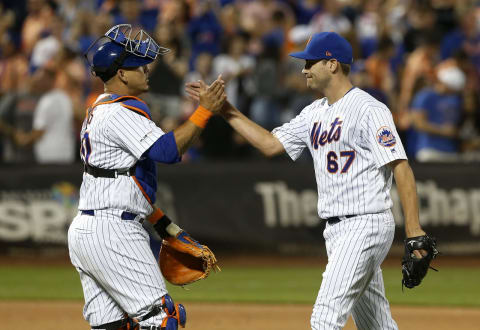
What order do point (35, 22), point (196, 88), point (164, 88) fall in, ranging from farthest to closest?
point (35, 22), point (164, 88), point (196, 88)

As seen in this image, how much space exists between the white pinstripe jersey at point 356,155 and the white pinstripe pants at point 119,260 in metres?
1.15

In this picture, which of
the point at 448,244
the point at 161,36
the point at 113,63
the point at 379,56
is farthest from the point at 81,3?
the point at 113,63

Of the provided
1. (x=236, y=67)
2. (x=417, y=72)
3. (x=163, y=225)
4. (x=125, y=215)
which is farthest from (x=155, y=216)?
(x=236, y=67)

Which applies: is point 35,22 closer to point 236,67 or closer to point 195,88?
point 236,67

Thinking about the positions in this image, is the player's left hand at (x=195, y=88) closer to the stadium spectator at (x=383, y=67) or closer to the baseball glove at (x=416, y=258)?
the baseball glove at (x=416, y=258)

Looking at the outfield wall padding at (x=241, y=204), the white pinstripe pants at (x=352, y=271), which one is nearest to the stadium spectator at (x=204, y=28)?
the outfield wall padding at (x=241, y=204)

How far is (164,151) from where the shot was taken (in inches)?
198

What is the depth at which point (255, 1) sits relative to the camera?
54.2 feet

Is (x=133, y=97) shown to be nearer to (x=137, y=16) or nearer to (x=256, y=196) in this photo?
(x=256, y=196)

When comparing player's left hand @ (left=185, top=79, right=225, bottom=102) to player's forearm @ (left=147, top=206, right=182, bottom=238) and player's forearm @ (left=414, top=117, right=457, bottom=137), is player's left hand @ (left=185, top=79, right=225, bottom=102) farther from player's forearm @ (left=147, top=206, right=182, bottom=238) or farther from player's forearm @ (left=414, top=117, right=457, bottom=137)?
player's forearm @ (left=414, top=117, right=457, bottom=137)

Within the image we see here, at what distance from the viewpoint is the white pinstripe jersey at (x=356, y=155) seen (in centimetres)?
528

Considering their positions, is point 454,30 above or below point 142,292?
above

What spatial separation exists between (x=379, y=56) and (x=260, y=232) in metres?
3.88

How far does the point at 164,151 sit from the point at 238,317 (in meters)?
4.43
